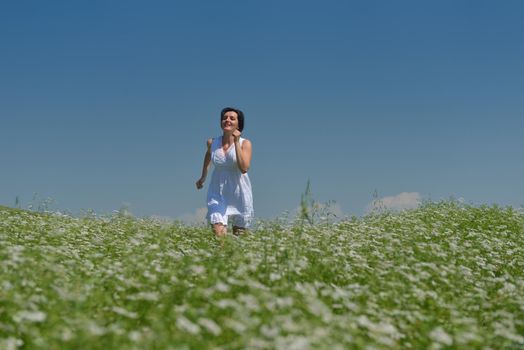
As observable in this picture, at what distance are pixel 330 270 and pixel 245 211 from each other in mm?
2837

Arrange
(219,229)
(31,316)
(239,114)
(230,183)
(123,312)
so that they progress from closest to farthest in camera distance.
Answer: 1. (31,316)
2. (123,312)
3. (219,229)
4. (230,183)
5. (239,114)

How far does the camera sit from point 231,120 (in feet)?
35.0

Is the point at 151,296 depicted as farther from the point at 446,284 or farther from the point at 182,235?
the point at 182,235

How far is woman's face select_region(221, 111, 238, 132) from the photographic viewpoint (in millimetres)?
10602

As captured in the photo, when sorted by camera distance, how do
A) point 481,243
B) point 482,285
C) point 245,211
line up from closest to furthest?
point 482,285 → point 245,211 → point 481,243

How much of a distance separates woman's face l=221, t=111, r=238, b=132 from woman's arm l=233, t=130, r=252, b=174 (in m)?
0.26

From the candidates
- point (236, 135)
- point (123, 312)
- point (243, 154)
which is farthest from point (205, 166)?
point (123, 312)

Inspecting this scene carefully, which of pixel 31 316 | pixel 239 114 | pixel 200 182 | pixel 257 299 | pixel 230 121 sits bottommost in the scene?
Result: pixel 31 316

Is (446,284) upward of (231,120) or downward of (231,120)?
downward

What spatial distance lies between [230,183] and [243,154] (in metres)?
0.58

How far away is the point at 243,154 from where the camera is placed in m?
10.2

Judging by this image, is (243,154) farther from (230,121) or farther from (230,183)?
(230,121)

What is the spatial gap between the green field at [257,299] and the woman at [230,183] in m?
0.72

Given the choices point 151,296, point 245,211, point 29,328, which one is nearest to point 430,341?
point 151,296
